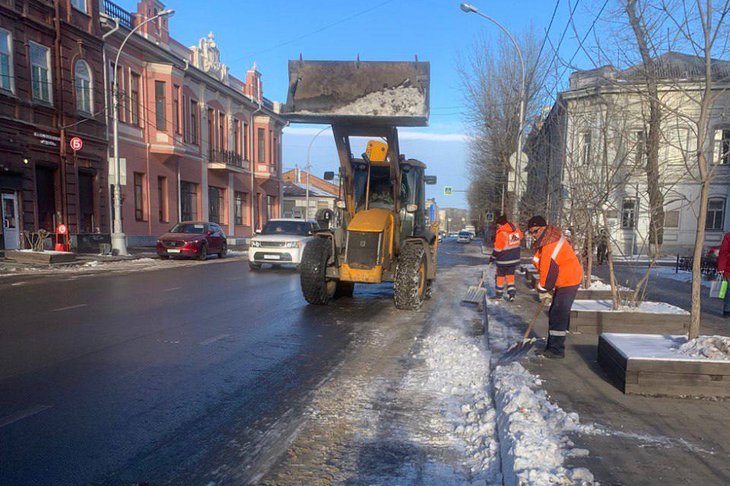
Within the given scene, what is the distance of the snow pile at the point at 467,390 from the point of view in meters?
3.21

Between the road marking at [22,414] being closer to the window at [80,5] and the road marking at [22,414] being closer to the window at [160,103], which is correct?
the window at [80,5]

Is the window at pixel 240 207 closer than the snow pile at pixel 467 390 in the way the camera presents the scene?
No

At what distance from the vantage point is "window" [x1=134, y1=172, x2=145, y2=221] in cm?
2380

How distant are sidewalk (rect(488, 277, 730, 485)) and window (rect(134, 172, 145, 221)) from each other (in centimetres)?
2304

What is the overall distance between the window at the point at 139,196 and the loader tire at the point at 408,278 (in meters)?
19.4

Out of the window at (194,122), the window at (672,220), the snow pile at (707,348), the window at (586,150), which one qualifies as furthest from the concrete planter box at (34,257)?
the window at (672,220)

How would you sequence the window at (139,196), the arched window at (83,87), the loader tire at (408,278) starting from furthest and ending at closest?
the window at (139,196), the arched window at (83,87), the loader tire at (408,278)

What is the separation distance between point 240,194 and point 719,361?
34156 mm

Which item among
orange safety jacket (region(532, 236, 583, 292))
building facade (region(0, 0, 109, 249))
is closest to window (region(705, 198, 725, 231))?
orange safety jacket (region(532, 236, 583, 292))

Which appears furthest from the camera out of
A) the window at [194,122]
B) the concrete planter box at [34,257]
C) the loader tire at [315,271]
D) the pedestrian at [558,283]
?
the window at [194,122]

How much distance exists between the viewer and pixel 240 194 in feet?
117

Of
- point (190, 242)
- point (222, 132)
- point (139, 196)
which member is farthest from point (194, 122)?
point (190, 242)

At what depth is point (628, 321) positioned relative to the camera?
5949 mm

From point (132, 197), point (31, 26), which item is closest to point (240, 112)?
Answer: point (132, 197)
